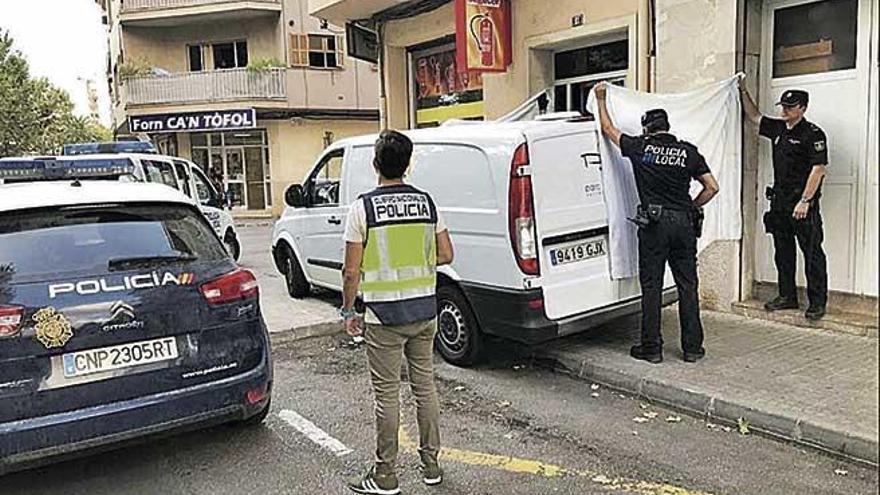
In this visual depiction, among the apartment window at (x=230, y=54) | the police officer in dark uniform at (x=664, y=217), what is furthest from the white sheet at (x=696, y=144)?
the apartment window at (x=230, y=54)

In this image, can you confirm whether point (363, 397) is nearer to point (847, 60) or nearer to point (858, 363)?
point (858, 363)

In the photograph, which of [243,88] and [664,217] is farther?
[243,88]

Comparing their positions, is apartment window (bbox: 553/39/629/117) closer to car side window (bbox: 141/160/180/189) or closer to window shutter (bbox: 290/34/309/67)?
car side window (bbox: 141/160/180/189)

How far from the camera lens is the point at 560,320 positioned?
5.66 m

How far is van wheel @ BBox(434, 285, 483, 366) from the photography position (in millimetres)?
6051

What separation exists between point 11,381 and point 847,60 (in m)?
6.97

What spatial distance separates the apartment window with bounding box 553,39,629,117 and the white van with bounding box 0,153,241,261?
16.9 ft

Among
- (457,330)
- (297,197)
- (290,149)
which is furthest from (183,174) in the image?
(290,149)

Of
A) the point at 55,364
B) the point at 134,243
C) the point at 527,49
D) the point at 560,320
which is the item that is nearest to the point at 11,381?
the point at 55,364

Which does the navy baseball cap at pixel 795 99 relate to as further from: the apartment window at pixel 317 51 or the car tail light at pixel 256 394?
the apartment window at pixel 317 51

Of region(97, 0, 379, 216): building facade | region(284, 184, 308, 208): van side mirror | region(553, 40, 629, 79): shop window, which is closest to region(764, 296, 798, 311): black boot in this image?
region(553, 40, 629, 79): shop window

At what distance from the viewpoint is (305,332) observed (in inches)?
298

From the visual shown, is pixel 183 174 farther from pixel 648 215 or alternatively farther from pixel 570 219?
pixel 648 215

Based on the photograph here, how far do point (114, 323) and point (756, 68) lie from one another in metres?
6.43
